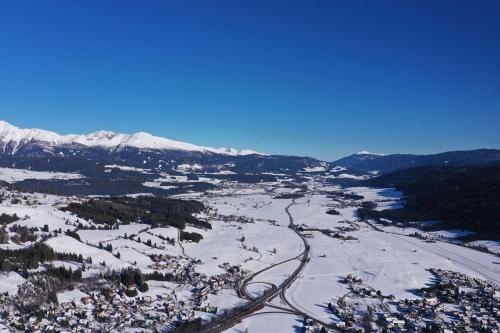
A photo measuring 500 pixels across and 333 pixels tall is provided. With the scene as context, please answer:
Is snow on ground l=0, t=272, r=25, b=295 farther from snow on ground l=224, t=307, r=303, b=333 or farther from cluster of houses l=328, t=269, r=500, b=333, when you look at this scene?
cluster of houses l=328, t=269, r=500, b=333

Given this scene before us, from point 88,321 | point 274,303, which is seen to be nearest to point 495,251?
point 274,303

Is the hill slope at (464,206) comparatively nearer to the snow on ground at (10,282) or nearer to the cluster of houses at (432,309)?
the cluster of houses at (432,309)

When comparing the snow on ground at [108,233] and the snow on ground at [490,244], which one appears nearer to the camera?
the snow on ground at [108,233]

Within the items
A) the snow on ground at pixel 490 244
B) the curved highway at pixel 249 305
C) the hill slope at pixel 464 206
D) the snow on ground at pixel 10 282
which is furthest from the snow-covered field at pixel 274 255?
the hill slope at pixel 464 206

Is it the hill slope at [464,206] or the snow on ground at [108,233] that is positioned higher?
the hill slope at [464,206]

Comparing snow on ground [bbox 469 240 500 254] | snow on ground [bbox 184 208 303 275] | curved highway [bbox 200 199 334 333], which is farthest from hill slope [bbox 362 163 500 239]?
curved highway [bbox 200 199 334 333]

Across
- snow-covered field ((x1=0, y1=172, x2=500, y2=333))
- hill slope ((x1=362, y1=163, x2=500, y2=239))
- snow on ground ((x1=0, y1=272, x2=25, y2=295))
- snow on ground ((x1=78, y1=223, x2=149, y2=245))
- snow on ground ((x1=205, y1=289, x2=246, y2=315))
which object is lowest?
snow on ground ((x1=205, y1=289, x2=246, y2=315))

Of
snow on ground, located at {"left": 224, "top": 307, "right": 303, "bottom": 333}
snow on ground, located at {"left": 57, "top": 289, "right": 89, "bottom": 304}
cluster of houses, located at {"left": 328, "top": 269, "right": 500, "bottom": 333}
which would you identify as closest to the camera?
snow on ground, located at {"left": 224, "top": 307, "right": 303, "bottom": 333}

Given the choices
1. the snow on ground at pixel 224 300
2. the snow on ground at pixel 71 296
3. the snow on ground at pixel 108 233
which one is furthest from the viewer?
the snow on ground at pixel 108 233

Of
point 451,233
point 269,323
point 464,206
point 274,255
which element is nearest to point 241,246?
point 274,255
